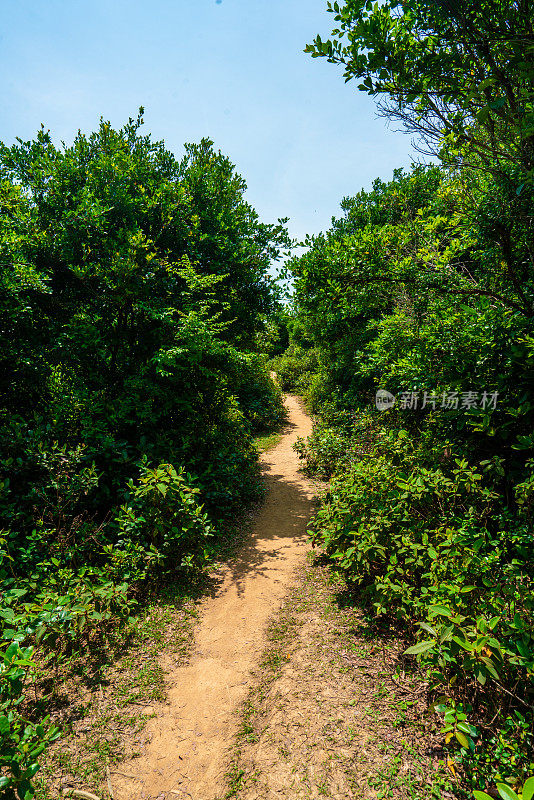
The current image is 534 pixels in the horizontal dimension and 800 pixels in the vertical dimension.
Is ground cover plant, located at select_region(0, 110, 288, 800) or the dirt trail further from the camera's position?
ground cover plant, located at select_region(0, 110, 288, 800)

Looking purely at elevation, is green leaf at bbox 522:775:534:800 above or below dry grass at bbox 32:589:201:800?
above

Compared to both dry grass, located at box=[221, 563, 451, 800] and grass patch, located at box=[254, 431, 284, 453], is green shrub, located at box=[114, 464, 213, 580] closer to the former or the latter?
dry grass, located at box=[221, 563, 451, 800]

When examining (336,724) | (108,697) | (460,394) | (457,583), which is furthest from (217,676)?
(460,394)

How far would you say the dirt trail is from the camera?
315 cm

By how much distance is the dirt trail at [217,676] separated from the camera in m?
3.15

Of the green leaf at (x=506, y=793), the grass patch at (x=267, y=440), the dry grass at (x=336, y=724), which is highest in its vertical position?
the green leaf at (x=506, y=793)

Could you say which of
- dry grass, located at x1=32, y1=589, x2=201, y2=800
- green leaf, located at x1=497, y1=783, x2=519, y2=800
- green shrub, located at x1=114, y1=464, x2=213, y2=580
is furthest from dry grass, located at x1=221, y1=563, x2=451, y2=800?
green shrub, located at x1=114, y1=464, x2=213, y2=580

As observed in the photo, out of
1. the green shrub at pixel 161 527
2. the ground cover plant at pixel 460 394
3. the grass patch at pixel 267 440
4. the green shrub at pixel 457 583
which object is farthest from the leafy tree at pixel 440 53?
the grass patch at pixel 267 440

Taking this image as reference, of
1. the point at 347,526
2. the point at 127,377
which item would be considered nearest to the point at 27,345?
the point at 127,377

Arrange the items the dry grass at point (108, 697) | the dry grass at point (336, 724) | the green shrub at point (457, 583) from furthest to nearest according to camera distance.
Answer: the dry grass at point (108, 697) → the dry grass at point (336, 724) → the green shrub at point (457, 583)

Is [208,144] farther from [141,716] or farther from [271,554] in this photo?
[141,716]

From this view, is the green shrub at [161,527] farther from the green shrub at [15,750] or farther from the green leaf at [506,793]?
the green leaf at [506,793]

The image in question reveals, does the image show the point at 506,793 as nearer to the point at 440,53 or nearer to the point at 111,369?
the point at 440,53

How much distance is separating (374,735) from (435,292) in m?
6.20
